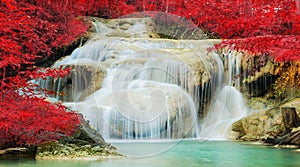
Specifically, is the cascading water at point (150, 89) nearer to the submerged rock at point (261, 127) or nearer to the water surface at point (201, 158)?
the submerged rock at point (261, 127)

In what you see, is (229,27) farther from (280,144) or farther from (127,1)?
(280,144)

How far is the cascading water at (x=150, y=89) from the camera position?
817 centimetres

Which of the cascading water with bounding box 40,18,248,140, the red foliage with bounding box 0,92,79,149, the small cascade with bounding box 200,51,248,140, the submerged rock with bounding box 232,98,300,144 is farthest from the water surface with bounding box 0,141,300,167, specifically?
the small cascade with bounding box 200,51,248,140

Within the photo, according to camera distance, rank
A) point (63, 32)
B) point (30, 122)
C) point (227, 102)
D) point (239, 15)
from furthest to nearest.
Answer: point (239, 15) < point (63, 32) < point (227, 102) < point (30, 122)

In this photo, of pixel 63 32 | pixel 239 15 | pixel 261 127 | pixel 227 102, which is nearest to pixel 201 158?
pixel 261 127

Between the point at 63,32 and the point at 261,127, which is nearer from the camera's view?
the point at 261,127

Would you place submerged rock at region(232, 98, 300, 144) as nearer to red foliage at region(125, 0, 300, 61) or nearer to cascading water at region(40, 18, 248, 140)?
cascading water at region(40, 18, 248, 140)

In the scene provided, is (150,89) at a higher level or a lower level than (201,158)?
higher

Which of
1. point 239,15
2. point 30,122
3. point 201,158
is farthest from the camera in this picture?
point 239,15

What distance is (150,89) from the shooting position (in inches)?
345

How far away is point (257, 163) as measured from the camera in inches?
228

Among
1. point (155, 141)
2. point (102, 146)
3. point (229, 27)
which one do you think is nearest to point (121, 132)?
point (155, 141)

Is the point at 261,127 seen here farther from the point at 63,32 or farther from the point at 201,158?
the point at 63,32

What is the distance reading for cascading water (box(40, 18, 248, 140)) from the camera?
26.8ft
